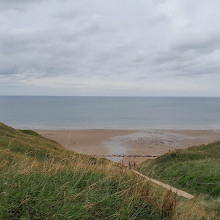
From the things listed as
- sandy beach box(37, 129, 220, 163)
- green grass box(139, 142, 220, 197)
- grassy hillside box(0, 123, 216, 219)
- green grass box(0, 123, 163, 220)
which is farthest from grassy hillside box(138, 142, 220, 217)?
sandy beach box(37, 129, 220, 163)

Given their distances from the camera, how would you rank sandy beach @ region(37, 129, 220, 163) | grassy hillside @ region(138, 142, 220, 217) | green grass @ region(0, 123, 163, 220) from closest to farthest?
green grass @ region(0, 123, 163, 220), grassy hillside @ region(138, 142, 220, 217), sandy beach @ region(37, 129, 220, 163)

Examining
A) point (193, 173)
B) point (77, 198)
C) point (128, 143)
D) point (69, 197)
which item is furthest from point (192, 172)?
point (128, 143)

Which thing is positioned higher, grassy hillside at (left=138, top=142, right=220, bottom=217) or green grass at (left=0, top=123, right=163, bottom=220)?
green grass at (left=0, top=123, right=163, bottom=220)

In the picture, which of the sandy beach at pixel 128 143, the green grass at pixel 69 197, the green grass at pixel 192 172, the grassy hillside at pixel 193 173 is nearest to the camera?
the green grass at pixel 69 197

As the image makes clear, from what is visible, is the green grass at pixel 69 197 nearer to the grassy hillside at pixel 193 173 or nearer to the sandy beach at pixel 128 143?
the grassy hillside at pixel 193 173

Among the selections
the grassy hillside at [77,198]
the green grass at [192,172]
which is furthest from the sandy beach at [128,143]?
the grassy hillside at [77,198]

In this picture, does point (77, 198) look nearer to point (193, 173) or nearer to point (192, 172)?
point (193, 173)

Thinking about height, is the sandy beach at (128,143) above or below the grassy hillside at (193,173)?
below

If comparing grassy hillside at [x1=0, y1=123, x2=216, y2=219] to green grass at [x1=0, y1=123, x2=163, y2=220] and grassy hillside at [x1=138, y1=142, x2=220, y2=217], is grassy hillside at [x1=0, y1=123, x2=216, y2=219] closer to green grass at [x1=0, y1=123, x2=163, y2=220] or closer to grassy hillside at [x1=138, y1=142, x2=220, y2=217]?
green grass at [x1=0, y1=123, x2=163, y2=220]

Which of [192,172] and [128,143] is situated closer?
[192,172]

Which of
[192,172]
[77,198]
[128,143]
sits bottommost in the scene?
[128,143]

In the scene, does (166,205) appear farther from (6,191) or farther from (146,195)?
(6,191)

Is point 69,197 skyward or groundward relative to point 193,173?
skyward

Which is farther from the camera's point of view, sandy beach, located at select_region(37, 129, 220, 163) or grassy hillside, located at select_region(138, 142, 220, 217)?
sandy beach, located at select_region(37, 129, 220, 163)
